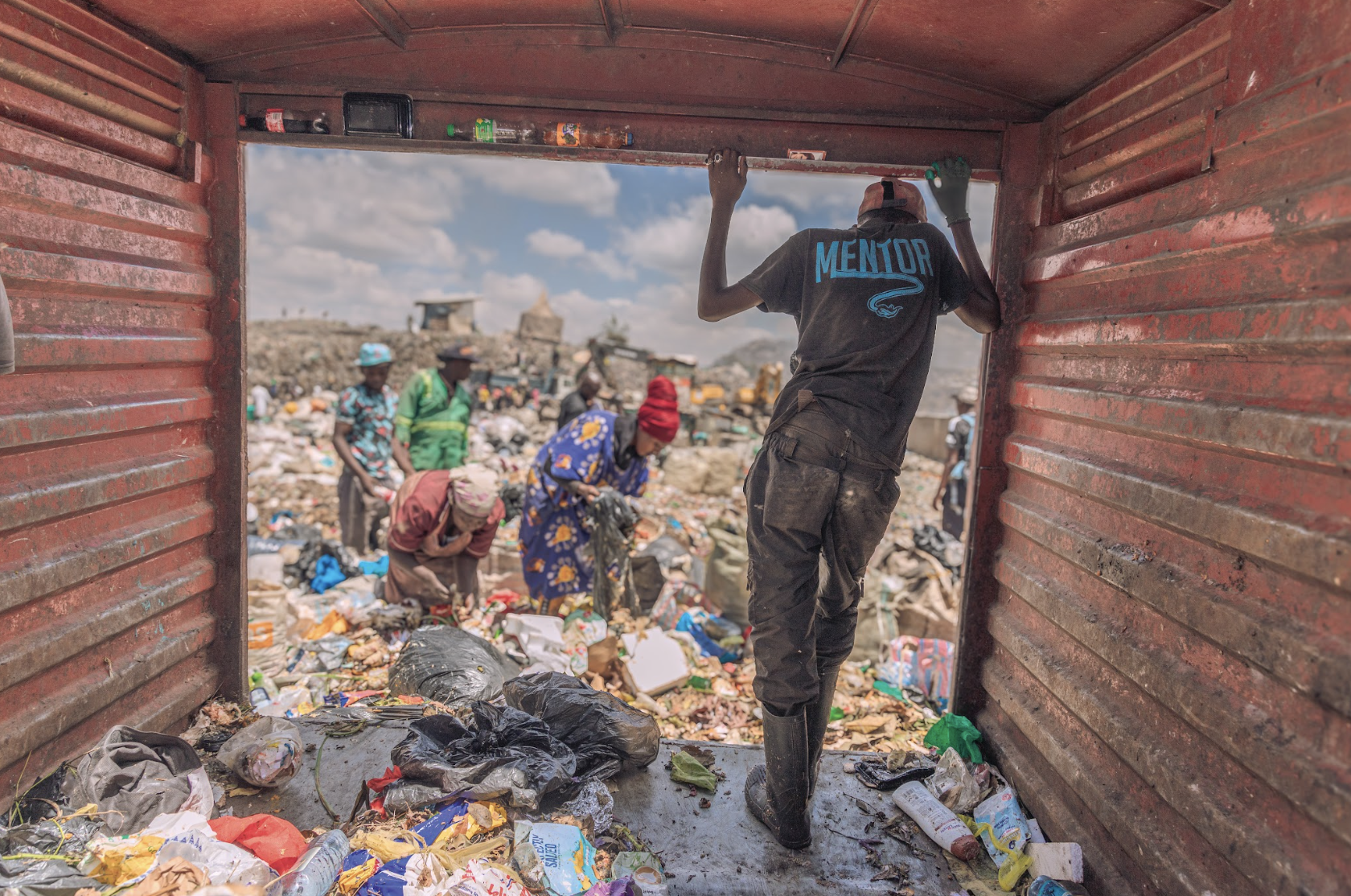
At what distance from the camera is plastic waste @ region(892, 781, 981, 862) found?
227 cm

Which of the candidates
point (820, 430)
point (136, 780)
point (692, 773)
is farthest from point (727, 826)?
point (136, 780)

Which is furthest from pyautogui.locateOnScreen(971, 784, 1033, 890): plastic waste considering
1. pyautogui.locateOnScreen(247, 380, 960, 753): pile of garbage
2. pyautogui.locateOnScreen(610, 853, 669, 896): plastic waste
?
pyautogui.locateOnScreen(610, 853, 669, 896): plastic waste

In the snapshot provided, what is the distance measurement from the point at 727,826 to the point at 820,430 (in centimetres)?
139

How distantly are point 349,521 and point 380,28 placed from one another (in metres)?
4.45

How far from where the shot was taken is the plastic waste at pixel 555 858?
1946 mm

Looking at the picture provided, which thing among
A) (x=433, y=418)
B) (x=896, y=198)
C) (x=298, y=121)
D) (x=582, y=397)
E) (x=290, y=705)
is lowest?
(x=290, y=705)

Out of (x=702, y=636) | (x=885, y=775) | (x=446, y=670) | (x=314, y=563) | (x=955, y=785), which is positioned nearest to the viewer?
(x=955, y=785)

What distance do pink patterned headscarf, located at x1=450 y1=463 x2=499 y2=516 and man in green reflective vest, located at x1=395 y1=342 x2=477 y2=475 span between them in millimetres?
1344

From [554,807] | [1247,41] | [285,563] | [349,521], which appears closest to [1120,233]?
[1247,41]

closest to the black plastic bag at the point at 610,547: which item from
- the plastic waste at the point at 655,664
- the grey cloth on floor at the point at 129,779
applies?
the plastic waste at the point at 655,664

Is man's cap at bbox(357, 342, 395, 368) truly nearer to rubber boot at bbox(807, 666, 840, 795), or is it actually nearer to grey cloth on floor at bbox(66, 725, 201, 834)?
grey cloth on floor at bbox(66, 725, 201, 834)

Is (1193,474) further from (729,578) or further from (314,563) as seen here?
(314,563)

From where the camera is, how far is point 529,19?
2.66 meters

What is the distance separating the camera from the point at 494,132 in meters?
2.81
